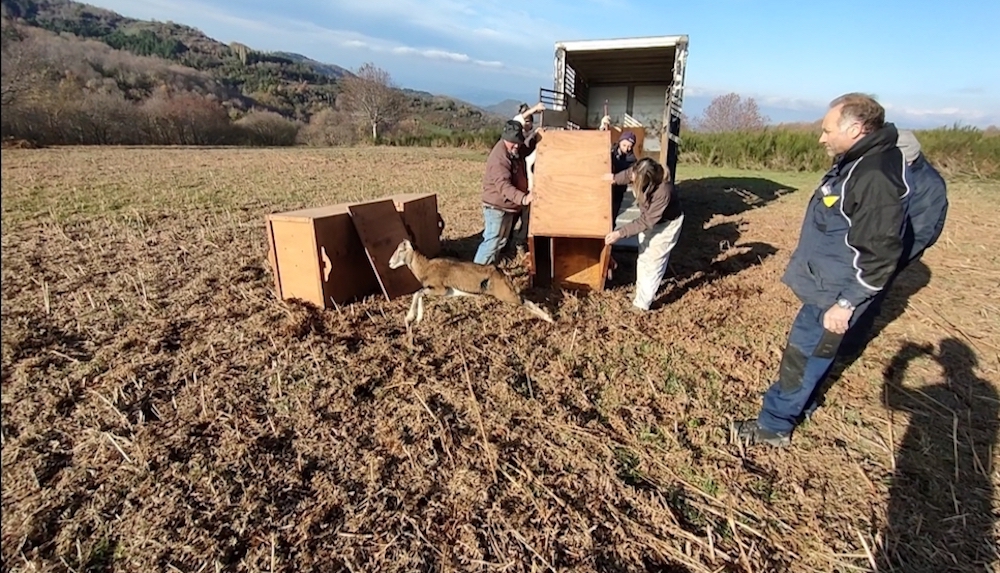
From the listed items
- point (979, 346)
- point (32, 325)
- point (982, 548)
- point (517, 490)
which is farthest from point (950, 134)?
point (32, 325)

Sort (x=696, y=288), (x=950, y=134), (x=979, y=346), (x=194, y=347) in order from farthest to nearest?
(x=950, y=134) < (x=696, y=288) < (x=979, y=346) < (x=194, y=347)

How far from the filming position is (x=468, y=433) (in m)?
3.74

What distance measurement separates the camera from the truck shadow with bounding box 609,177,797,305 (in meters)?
7.02

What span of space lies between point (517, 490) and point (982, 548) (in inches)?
102

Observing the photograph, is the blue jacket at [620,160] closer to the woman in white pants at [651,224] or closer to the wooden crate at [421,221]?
the woman in white pants at [651,224]

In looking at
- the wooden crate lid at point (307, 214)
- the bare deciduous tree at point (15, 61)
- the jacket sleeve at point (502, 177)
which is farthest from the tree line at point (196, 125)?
the jacket sleeve at point (502, 177)

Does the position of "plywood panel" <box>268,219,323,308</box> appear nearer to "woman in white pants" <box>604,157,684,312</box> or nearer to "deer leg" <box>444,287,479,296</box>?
"deer leg" <box>444,287,479,296</box>

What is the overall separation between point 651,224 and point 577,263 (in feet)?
4.88

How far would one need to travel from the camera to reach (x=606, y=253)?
584 cm

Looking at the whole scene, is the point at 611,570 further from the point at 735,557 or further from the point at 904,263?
the point at 904,263

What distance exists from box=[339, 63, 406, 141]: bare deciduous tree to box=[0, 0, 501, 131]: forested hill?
171 inches

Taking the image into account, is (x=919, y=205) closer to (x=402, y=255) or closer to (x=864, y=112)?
(x=864, y=112)

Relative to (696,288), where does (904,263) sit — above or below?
above

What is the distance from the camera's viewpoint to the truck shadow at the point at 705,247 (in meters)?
7.02
